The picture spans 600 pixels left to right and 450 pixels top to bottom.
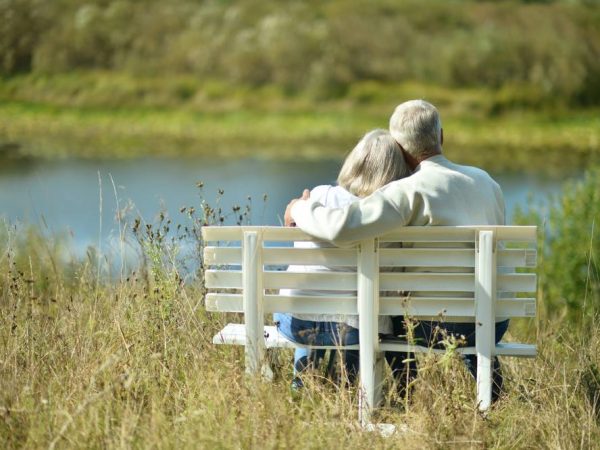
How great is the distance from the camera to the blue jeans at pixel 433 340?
3033 millimetres

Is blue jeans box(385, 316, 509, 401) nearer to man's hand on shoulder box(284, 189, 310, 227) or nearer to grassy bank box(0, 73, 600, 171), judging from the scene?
man's hand on shoulder box(284, 189, 310, 227)

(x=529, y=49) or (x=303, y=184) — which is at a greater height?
(x=529, y=49)

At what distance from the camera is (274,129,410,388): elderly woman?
3.00 m

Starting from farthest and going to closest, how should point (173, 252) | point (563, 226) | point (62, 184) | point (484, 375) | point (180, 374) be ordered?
point (62, 184) → point (563, 226) → point (173, 252) → point (180, 374) → point (484, 375)

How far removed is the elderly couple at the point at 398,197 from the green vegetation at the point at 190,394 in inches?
6.6

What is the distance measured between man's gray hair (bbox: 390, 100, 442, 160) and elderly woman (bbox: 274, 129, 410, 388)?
37 mm

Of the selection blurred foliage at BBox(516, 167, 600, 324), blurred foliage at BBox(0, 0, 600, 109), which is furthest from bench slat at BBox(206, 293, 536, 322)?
blurred foliage at BBox(0, 0, 600, 109)

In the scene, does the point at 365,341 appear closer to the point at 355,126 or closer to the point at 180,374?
the point at 180,374

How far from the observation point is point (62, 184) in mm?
21359

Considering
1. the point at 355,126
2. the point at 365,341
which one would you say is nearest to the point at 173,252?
the point at 365,341

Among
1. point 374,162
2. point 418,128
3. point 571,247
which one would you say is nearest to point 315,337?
point 374,162

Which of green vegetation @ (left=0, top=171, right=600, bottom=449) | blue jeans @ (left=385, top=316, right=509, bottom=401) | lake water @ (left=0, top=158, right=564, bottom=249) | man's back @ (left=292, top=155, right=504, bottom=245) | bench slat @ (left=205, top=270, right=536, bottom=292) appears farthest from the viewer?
lake water @ (left=0, top=158, right=564, bottom=249)

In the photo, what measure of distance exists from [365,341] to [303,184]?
18935 mm

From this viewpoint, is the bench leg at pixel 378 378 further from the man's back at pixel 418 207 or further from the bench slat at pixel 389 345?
the man's back at pixel 418 207
